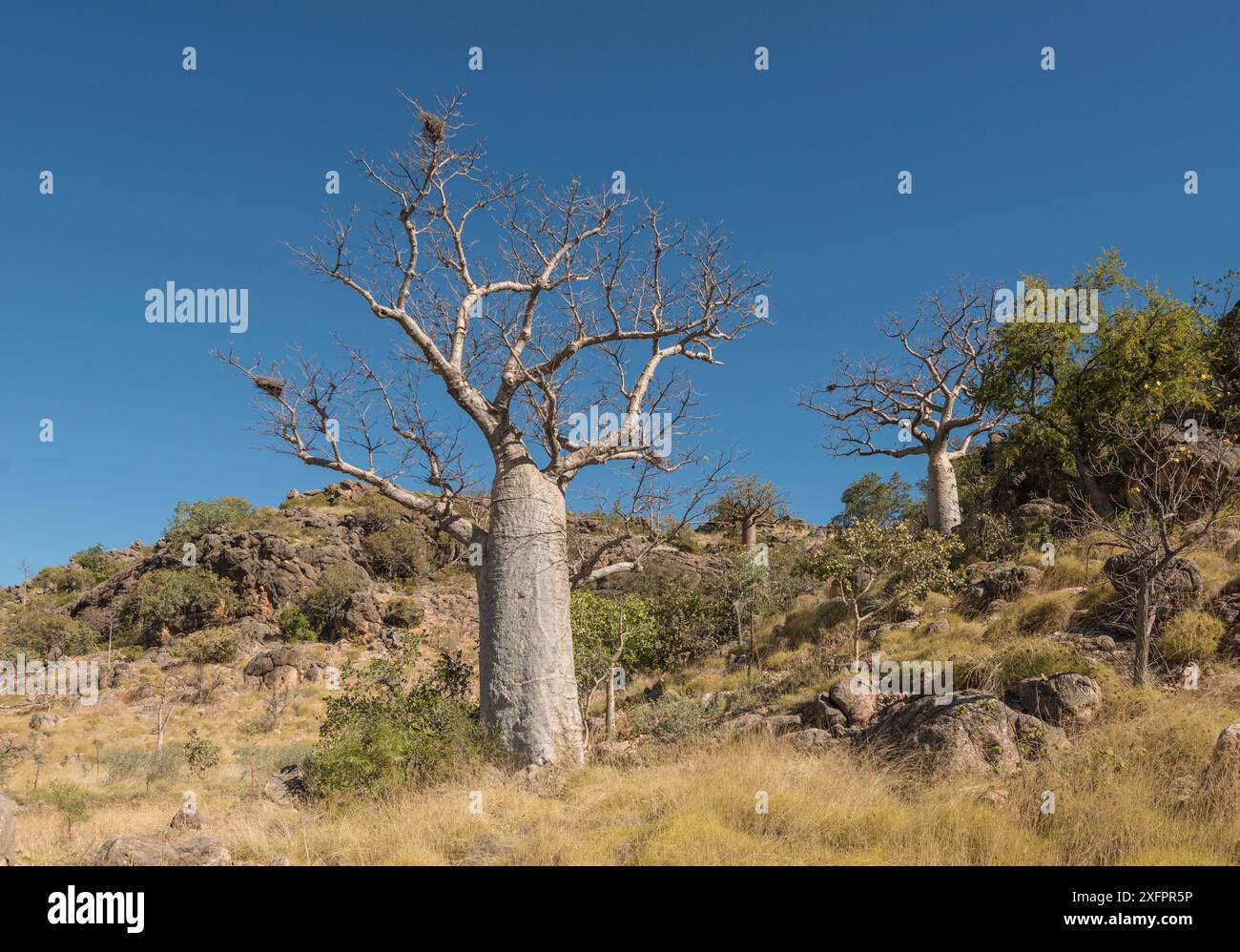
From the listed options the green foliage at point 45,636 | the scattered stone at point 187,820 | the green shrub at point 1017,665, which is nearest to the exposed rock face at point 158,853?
the scattered stone at point 187,820

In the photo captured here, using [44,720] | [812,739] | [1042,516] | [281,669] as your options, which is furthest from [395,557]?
[812,739]

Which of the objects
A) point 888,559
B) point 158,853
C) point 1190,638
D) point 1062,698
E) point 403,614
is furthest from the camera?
point 403,614

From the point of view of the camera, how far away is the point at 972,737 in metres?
6.54

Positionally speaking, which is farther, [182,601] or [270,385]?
[182,601]

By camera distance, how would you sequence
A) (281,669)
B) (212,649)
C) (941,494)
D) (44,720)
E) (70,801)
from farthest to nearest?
(212,649), (281,669), (44,720), (941,494), (70,801)

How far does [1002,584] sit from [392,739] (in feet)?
35.1

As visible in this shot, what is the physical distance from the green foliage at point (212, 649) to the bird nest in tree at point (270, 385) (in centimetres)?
2701

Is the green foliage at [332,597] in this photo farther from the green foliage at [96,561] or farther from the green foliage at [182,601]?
the green foliage at [96,561]

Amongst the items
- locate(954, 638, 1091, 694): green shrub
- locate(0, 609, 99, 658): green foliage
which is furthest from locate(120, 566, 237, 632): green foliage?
locate(954, 638, 1091, 694): green shrub

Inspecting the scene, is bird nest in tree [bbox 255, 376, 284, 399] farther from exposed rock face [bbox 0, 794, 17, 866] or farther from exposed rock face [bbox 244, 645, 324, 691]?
exposed rock face [bbox 244, 645, 324, 691]

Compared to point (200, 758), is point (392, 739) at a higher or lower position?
higher

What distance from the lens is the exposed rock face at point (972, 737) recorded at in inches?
250

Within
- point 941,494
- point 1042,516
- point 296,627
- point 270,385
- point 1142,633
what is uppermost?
point 270,385

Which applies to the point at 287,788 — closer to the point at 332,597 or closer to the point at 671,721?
the point at 671,721
